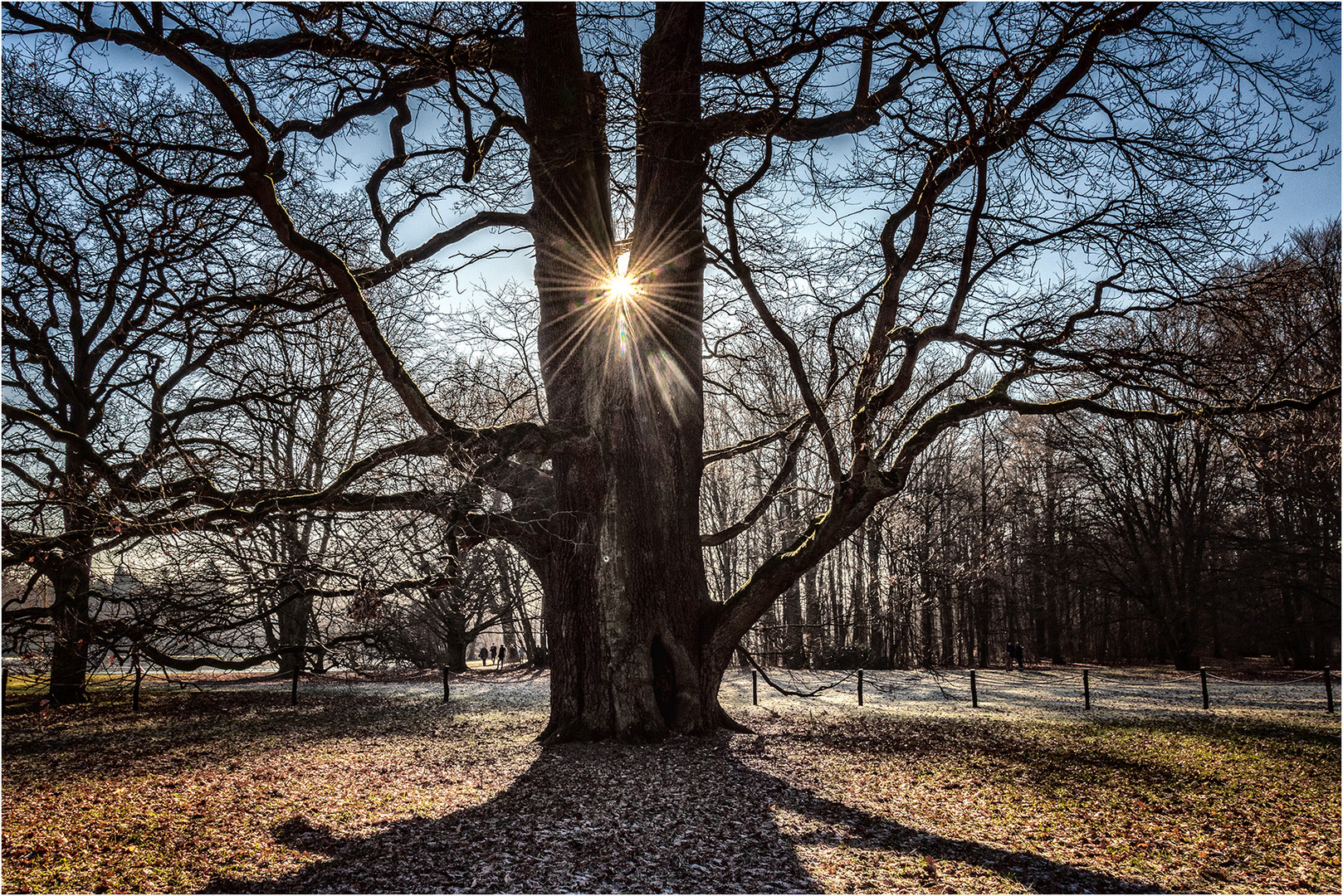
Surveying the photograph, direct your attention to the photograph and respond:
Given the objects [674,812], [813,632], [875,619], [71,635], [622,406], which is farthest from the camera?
[813,632]

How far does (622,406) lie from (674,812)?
4767mm

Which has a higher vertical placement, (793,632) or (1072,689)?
(793,632)

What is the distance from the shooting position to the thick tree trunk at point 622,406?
842cm

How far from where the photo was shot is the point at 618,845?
5.04 metres

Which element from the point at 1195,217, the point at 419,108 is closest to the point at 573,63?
the point at 419,108

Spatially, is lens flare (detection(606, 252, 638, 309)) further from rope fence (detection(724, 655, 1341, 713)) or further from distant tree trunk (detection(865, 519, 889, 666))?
distant tree trunk (detection(865, 519, 889, 666))

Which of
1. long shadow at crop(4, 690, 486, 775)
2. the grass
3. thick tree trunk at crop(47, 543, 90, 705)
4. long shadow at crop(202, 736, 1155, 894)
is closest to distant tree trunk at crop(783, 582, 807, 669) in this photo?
long shadow at crop(4, 690, 486, 775)

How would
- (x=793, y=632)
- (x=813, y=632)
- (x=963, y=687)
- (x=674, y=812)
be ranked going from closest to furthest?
(x=674, y=812) < (x=963, y=687) < (x=793, y=632) < (x=813, y=632)

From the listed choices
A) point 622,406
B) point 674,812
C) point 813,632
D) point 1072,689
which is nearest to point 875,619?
point 813,632

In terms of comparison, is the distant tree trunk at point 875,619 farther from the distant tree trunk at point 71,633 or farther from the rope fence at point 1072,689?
the distant tree trunk at point 71,633

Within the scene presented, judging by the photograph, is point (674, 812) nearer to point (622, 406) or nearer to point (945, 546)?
point (622, 406)

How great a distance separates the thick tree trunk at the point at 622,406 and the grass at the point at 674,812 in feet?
2.49

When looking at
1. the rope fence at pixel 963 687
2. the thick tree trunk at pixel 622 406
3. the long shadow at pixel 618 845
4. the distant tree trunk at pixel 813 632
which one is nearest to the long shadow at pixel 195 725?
the rope fence at pixel 963 687

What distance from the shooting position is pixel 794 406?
13688 millimetres
